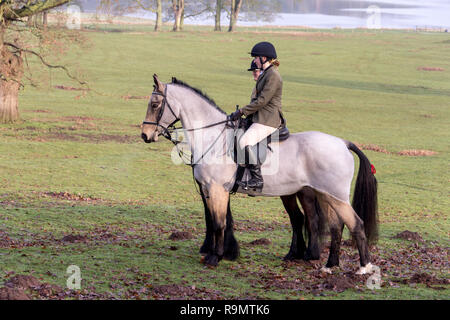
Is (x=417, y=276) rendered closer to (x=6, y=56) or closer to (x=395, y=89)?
(x=6, y=56)

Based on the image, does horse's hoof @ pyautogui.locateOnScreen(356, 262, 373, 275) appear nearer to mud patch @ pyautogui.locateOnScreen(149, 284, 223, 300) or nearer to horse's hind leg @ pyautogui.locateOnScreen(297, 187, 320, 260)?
horse's hind leg @ pyautogui.locateOnScreen(297, 187, 320, 260)

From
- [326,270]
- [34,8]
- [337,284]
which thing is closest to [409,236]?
[326,270]

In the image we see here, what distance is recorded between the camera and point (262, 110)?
10.9 meters

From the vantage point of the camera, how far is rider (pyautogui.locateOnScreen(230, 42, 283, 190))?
10.7 meters

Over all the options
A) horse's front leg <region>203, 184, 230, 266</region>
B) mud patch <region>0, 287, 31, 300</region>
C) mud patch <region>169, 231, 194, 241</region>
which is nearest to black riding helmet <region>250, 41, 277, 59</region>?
horse's front leg <region>203, 184, 230, 266</region>

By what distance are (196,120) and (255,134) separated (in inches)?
45.7

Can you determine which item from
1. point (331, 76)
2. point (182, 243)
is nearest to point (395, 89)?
point (331, 76)

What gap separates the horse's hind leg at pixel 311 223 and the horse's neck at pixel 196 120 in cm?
199

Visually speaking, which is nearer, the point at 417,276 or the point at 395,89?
the point at 417,276

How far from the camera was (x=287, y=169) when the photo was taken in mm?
10742

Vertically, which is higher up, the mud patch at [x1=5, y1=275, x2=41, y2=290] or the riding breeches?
the riding breeches

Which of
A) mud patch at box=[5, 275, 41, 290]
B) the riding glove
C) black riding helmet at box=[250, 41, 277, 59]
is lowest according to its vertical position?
mud patch at box=[5, 275, 41, 290]

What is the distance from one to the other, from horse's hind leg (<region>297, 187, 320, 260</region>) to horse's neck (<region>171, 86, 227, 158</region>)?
1993mm
